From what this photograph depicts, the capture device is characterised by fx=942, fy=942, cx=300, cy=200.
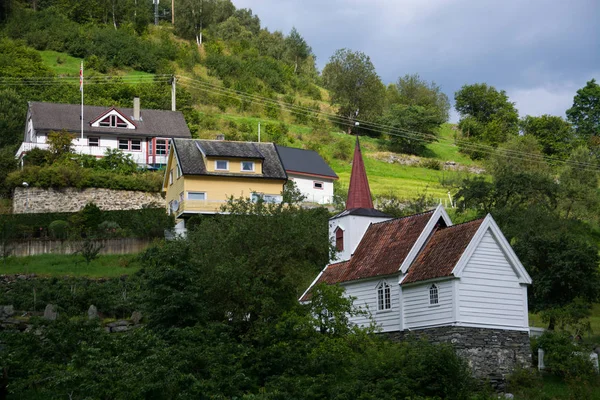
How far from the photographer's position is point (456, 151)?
116 meters

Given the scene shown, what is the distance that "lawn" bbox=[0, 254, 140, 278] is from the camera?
51875mm

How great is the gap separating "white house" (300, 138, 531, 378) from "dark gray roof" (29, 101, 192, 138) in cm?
4203

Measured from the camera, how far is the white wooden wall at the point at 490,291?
36.8 m

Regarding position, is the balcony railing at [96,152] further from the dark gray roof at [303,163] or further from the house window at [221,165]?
the house window at [221,165]

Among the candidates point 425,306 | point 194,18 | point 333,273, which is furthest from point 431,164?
point 425,306

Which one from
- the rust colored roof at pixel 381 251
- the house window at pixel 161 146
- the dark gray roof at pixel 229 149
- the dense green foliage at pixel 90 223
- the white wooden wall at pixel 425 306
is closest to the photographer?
the white wooden wall at pixel 425 306

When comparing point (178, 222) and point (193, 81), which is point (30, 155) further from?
point (193, 81)

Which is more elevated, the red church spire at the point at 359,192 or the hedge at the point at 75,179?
the hedge at the point at 75,179

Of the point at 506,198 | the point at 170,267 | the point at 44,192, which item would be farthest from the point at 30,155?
the point at 170,267

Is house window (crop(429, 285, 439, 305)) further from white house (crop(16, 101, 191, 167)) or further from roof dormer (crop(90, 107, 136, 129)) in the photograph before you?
roof dormer (crop(90, 107, 136, 129))

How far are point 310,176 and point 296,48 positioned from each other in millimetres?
85443

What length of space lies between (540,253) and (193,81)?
245ft

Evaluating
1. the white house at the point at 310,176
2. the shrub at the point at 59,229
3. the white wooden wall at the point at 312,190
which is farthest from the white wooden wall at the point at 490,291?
the white wooden wall at the point at 312,190

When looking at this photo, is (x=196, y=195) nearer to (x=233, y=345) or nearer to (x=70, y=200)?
(x=70, y=200)
